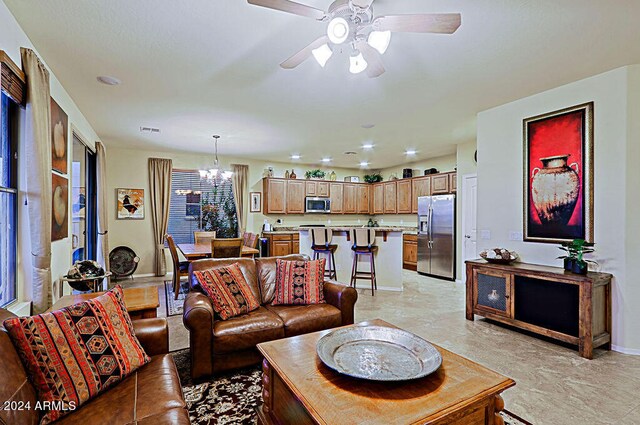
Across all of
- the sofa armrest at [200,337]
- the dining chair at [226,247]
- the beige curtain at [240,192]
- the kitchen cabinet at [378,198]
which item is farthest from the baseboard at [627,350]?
the beige curtain at [240,192]

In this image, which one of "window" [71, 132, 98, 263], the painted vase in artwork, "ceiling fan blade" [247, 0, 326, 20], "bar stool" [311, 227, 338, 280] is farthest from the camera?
"bar stool" [311, 227, 338, 280]

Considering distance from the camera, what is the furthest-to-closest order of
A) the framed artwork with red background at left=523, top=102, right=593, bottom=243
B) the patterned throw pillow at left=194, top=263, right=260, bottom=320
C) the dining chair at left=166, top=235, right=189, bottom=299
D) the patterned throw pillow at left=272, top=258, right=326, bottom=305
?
the dining chair at left=166, top=235, right=189, bottom=299 → the framed artwork with red background at left=523, top=102, right=593, bottom=243 → the patterned throw pillow at left=272, top=258, right=326, bottom=305 → the patterned throw pillow at left=194, top=263, right=260, bottom=320

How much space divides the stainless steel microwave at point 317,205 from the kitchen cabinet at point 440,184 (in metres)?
2.66

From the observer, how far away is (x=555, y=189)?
355cm

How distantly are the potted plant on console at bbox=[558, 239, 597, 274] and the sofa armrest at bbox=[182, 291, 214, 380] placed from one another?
3.47 m

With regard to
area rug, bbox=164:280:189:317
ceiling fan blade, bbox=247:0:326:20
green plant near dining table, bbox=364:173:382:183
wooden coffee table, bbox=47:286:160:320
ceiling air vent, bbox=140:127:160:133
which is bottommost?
area rug, bbox=164:280:189:317

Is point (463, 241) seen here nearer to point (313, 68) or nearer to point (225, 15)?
point (313, 68)

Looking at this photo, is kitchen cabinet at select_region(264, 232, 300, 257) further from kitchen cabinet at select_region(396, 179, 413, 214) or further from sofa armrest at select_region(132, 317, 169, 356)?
sofa armrest at select_region(132, 317, 169, 356)

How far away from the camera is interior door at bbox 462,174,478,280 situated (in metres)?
5.90

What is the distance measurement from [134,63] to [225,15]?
1.27 meters

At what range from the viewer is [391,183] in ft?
27.3

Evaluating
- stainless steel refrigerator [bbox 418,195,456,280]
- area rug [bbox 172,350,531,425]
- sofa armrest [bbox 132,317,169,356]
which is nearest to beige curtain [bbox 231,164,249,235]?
stainless steel refrigerator [bbox 418,195,456,280]

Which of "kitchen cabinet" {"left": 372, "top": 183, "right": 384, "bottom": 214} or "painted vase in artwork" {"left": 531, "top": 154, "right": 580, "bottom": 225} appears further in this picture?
"kitchen cabinet" {"left": 372, "top": 183, "right": 384, "bottom": 214}

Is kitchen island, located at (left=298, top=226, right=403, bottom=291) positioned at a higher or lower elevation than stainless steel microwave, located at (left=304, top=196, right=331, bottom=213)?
lower
